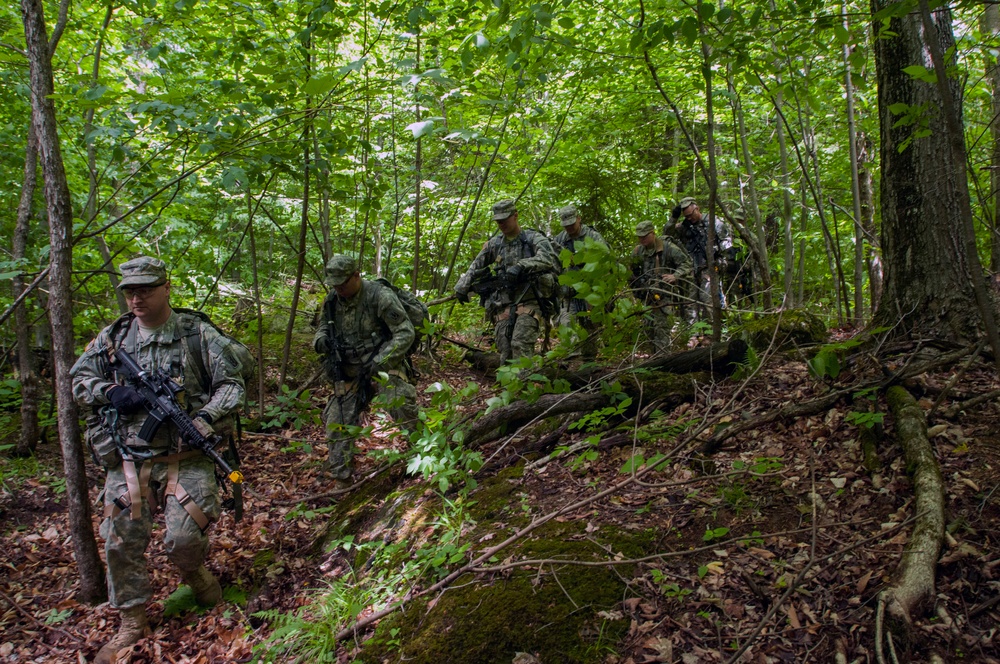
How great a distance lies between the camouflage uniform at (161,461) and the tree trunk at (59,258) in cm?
16

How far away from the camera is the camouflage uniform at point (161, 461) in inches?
155

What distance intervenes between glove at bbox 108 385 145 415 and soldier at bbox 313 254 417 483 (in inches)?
75.7

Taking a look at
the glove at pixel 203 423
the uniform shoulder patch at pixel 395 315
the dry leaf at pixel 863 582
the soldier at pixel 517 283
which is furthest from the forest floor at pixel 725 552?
the soldier at pixel 517 283

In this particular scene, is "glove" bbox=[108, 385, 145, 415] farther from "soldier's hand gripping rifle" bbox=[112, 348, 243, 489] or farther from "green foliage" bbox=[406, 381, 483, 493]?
"green foliage" bbox=[406, 381, 483, 493]

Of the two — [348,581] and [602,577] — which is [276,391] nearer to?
[348,581]

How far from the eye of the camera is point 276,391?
8102 mm

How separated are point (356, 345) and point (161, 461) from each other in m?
2.06

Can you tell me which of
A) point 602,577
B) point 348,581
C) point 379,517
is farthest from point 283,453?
point 602,577

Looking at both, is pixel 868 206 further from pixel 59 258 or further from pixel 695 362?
pixel 59 258

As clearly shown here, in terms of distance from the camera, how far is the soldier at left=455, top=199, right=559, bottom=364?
6781 millimetres

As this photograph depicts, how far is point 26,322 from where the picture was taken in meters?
6.64

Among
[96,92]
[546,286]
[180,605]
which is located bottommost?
[180,605]

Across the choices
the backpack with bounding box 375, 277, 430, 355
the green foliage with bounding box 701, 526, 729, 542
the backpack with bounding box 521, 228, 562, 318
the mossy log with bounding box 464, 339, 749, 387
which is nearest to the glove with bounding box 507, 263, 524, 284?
the backpack with bounding box 521, 228, 562, 318

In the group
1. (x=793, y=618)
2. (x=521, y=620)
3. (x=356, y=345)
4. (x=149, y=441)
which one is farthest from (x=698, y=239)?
(x=149, y=441)
